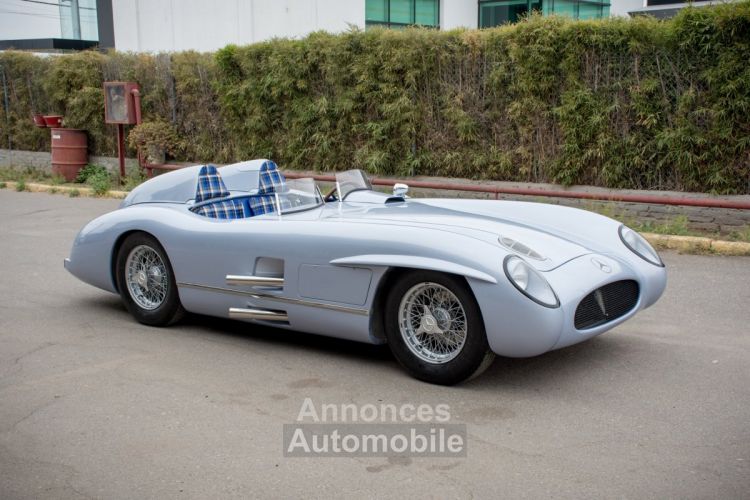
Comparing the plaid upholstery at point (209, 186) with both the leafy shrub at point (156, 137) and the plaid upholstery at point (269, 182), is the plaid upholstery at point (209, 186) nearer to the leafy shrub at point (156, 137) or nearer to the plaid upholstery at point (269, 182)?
the plaid upholstery at point (269, 182)

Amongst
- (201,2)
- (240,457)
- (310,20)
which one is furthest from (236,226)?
(201,2)

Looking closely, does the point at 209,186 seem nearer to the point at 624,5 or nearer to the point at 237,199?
the point at 237,199

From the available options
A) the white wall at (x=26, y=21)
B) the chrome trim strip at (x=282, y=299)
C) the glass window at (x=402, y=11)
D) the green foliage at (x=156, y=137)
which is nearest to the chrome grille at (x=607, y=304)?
the chrome trim strip at (x=282, y=299)

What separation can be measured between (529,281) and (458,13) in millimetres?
24586

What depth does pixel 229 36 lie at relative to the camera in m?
26.4

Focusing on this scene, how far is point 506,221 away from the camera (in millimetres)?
5441

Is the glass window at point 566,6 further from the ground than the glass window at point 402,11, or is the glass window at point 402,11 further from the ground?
the glass window at point 566,6

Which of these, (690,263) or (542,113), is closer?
(690,263)

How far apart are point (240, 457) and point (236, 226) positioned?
6.96 ft

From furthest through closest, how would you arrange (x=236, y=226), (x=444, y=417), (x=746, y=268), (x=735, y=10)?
(x=735, y=10)
(x=746, y=268)
(x=236, y=226)
(x=444, y=417)

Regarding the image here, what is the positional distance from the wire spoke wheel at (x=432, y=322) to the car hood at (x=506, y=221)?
16.0 inches

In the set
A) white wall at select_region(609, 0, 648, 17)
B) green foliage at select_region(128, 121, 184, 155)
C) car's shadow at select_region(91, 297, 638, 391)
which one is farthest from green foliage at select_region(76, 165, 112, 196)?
white wall at select_region(609, 0, 648, 17)

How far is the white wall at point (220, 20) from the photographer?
25.3 m

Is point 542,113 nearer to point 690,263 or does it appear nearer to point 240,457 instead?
point 690,263
